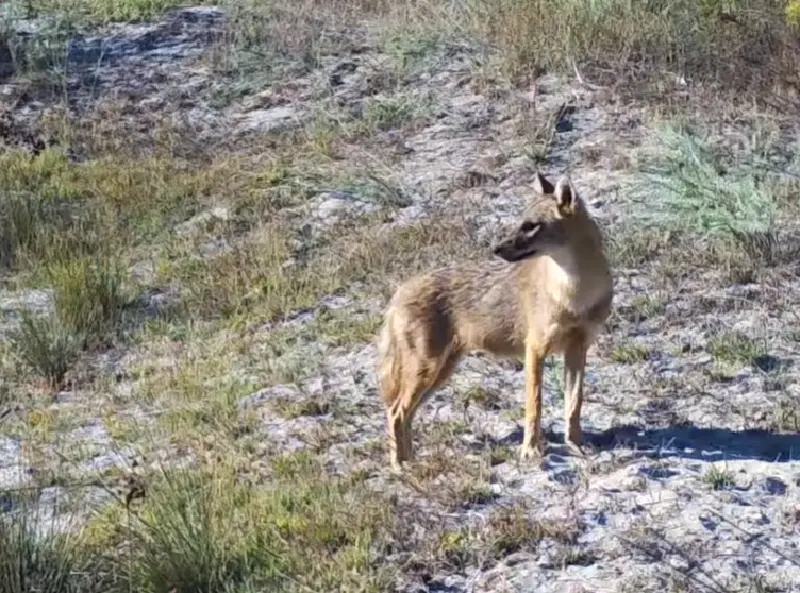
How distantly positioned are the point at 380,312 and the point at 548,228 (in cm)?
255

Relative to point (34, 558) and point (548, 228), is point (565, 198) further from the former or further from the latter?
point (34, 558)

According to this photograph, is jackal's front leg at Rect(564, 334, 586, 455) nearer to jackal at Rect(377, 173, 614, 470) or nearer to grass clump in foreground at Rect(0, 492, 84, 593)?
jackal at Rect(377, 173, 614, 470)

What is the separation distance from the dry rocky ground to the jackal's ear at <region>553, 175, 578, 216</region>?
3.63 ft

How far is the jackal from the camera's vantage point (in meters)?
7.34

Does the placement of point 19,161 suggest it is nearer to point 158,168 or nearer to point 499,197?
point 158,168

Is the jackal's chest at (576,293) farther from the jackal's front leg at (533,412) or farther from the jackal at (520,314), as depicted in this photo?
the jackal's front leg at (533,412)

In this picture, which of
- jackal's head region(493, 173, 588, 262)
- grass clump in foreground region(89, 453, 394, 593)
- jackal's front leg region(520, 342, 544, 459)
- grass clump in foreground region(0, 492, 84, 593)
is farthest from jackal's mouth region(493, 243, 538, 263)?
grass clump in foreground region(0, 492, 84, 593)

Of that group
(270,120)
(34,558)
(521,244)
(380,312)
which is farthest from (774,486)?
(270,120)

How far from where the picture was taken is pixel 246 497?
7035mm

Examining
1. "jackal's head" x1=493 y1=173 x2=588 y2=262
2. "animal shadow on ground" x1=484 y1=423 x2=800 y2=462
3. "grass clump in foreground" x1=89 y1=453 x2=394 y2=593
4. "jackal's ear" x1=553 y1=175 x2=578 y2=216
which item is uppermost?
"jackal's ear" x1=553 y1=175 x2=578 y2=216

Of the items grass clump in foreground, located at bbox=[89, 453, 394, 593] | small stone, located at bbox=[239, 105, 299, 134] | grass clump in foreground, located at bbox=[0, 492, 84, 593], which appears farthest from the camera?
small stone, located at bbox=[239, 105, 299, 134]

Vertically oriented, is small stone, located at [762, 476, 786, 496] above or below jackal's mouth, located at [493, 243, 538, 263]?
below

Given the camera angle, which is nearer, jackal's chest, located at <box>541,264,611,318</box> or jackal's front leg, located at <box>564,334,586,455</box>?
jackal's chest, located at <box>541,264,611,318</box>

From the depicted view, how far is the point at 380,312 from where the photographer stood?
32.2ft
